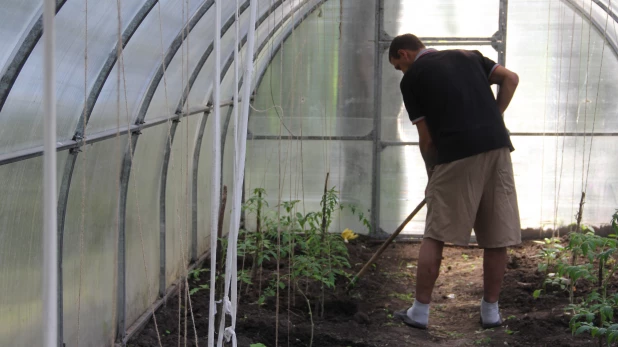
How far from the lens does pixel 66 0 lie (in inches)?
120

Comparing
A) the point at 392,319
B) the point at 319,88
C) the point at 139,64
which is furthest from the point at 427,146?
the point at 319,88

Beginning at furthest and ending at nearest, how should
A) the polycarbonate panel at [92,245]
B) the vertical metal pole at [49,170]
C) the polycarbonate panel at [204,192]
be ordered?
the polycarbonate panel at [204,192], the polycarbonate panel at [92,245], the vertical metal pole at [49,170]

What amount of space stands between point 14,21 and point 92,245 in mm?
1405

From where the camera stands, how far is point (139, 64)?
4.30m

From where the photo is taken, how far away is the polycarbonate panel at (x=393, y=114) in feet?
24.1

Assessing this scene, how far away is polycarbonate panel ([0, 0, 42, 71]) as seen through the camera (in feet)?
8.84

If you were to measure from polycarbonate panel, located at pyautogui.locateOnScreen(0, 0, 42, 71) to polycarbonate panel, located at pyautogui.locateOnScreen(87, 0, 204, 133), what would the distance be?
36.7 inches

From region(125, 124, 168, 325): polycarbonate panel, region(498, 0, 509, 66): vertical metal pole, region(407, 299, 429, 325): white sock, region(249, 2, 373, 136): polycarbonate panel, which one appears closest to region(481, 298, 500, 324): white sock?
region(407, 299, 429, 325): white sock

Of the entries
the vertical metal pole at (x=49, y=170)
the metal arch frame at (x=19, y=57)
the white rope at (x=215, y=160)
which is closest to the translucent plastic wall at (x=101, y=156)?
the metal arch frame at (x=19, y=57)

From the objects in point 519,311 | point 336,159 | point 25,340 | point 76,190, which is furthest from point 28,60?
point 336,159

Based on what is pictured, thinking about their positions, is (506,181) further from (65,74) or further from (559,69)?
(559,69)

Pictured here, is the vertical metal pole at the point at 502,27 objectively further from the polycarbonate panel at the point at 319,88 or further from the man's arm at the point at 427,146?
the man's arm at the point at 427,146

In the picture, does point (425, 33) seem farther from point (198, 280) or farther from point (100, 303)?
point (100, 303)

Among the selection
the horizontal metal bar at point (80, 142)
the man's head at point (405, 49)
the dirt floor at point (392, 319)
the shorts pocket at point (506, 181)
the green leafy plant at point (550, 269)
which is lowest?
the dirt floor at point (392, 319)
